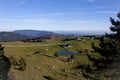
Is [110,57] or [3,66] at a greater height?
[110,57]

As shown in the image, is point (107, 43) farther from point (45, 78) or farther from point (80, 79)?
point (80, 79)

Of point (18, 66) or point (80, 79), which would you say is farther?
point (80, 79)

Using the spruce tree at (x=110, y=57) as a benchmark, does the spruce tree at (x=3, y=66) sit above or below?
below

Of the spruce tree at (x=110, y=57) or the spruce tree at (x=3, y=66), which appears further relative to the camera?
the spruce tree at (x=3, y=66)

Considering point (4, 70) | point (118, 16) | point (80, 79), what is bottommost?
point (80, 79)

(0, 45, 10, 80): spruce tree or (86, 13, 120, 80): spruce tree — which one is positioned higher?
(86, 13, 120, 80): spruce tree

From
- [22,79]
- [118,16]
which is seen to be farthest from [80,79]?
[118,16]

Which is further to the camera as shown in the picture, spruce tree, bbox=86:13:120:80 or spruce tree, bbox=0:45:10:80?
spruce tree, bbox=0:45:10:80

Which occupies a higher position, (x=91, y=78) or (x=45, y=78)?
(x=91, y=78)

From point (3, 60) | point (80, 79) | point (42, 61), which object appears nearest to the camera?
point (3, 60)

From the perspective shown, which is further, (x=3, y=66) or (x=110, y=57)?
(x=3, y=66)

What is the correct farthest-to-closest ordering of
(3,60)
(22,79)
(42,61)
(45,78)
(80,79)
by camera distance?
(42,61) < (80,79) < (45,78) < (22,79) < (3,60)

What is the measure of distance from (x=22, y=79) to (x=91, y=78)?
782 inches

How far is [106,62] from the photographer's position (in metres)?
31.1
